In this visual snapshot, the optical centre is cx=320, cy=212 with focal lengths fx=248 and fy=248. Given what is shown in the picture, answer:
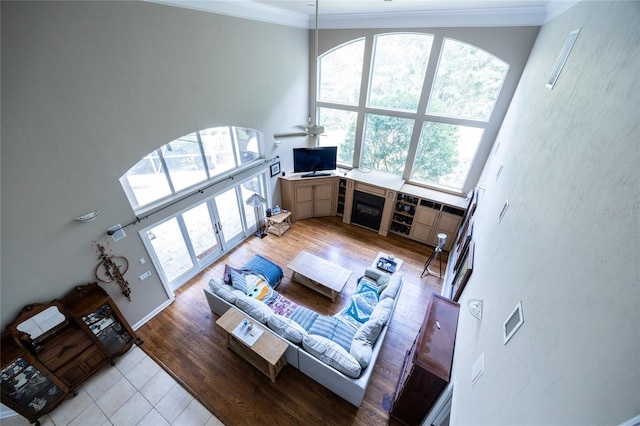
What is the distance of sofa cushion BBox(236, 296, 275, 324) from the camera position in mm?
3793

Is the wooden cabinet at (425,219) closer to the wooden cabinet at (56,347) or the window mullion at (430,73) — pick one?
the window mullion at (430,73)

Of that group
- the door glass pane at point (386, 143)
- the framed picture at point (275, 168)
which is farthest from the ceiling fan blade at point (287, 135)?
the door glass pane at point (386, 143)

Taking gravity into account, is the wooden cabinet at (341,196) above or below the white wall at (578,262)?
below

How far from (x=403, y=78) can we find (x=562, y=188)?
527 cm

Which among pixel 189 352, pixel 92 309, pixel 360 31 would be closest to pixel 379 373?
pixel 189 352

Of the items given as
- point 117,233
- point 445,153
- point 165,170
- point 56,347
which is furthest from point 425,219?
point 56,347

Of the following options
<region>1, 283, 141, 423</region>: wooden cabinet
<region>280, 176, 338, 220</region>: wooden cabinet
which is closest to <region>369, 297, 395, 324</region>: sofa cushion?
<region>280, 176, 338, 220</region>: wooden cabinet

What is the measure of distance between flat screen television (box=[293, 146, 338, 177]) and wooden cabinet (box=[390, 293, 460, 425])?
4.46 metres

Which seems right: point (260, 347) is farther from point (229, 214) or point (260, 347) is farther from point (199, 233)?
point (229, 214)

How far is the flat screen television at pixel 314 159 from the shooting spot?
6.58 metres

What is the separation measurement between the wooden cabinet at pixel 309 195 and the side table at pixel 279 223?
340 mm

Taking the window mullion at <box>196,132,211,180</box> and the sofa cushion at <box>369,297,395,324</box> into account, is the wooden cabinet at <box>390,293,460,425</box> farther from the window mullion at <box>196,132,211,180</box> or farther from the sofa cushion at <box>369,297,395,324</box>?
the window mullion at <box>196,132,211,180</box>

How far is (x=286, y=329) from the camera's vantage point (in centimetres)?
359

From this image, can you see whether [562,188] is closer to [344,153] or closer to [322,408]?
[322,408]
